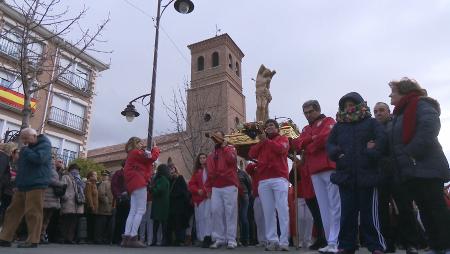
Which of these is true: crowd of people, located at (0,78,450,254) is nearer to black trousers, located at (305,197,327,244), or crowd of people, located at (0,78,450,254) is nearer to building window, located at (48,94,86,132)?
black trousers, located at (305,197,327,244)

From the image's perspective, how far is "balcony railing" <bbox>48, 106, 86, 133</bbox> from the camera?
26609mm

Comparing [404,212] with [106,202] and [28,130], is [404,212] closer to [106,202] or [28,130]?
[28,130]

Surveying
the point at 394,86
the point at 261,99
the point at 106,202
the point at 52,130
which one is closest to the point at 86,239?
the point at 106,202

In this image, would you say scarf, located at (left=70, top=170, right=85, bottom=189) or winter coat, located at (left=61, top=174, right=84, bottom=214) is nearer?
winter coat, located at (left=61, top=174, right=84, bottom=214)

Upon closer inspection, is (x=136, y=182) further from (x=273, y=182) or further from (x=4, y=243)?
(x=273, y=182)

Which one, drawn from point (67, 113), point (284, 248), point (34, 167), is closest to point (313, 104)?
point (284, 248)

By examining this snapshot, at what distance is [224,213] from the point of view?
6.71 meters

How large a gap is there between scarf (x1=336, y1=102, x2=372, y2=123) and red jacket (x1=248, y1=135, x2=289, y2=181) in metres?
1.67

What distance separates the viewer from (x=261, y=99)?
12.1m

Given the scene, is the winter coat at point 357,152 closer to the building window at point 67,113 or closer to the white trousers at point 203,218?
the white trousers at point 203,218

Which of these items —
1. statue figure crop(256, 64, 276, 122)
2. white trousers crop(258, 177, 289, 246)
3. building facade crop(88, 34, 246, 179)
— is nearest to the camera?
white trousers crop(258, 177, 289, 246)

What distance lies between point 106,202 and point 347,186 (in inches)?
242

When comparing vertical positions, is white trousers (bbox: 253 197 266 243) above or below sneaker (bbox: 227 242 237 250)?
above

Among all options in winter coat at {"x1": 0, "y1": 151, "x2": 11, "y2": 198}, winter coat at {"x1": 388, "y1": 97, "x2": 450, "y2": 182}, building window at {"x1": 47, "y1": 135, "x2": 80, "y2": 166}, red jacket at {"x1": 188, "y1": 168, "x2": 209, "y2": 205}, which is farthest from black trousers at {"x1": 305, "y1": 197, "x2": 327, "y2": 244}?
building window at {"x1": 47, "y1": 135, "x2": 80, "y2": 166}
